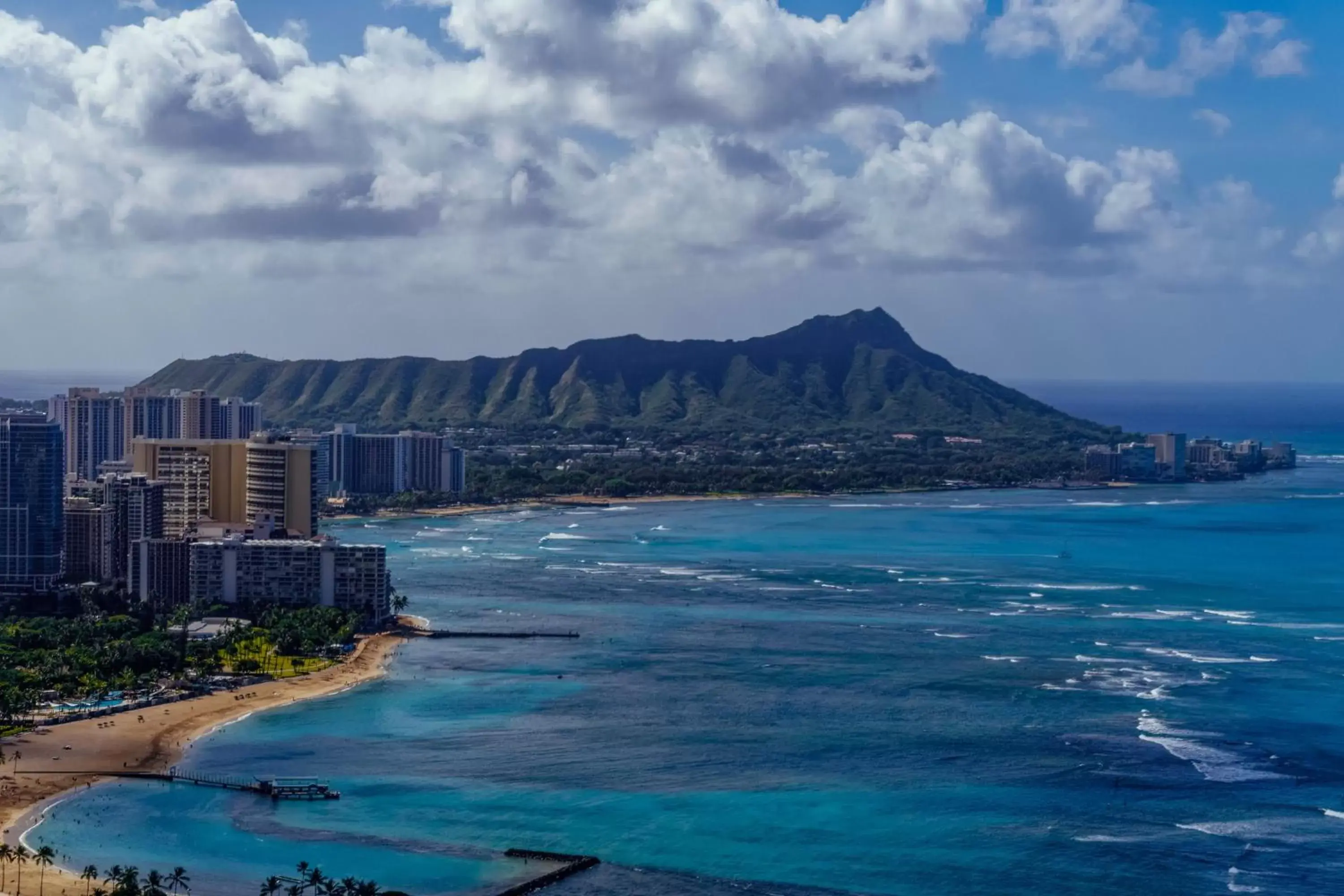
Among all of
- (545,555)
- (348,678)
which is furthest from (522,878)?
(545,555)

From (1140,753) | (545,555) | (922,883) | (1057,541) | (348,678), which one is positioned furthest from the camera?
(1057,541)

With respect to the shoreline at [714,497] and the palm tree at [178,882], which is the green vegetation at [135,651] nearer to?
the palm tree at [178,882]

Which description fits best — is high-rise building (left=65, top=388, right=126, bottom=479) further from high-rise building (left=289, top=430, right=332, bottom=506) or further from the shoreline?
the shoreline

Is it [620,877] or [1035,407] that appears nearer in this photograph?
[620,877]

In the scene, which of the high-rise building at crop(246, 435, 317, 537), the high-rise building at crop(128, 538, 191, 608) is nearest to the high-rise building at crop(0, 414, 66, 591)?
the high-rise building at crop(128, 538, 191, 608)

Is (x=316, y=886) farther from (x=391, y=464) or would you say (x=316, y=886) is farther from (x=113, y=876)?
(x=391, y=464)

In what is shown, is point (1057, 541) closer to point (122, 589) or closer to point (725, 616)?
point (725, 616)

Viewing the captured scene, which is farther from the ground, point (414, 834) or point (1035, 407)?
point (1035, 407)
